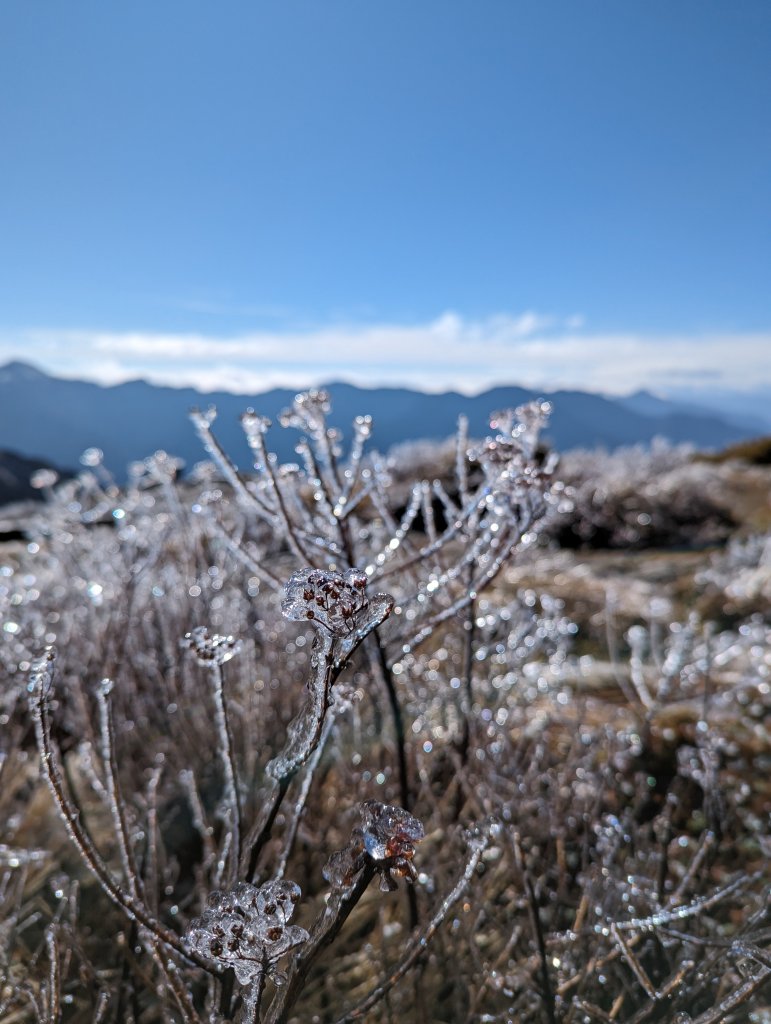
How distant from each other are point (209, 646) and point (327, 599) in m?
0.27

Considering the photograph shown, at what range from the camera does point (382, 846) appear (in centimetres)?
71

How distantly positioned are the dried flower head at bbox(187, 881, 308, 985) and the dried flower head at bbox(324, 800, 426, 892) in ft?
0.18

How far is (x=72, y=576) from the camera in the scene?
3168mm

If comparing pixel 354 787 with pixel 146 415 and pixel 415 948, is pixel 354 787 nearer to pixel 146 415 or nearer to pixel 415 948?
pixel 415 948

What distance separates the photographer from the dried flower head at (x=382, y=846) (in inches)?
28.0

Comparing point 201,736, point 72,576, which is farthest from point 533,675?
point 72,576

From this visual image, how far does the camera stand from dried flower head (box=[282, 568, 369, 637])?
27.3 inches

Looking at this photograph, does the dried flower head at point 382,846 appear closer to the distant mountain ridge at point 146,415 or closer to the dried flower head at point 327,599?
the dried flower head at point 327,599

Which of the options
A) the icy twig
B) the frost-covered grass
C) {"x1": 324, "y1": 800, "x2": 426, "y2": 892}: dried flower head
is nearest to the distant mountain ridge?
the frost-covered grass

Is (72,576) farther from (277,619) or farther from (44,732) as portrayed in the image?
(44,732)

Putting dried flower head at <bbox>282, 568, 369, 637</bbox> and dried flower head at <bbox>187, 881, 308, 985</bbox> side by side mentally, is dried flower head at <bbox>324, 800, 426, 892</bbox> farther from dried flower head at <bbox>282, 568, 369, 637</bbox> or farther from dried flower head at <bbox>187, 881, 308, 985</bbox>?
dried flower head at <bbox>282, 568, 369, 637</bbox>

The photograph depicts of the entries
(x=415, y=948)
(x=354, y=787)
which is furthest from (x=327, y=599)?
(x=354, y=787)

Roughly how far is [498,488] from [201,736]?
1783 millimetres

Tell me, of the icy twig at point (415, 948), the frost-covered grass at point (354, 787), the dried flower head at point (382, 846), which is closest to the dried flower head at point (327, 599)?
the frost-covered grass at point (354, 787)
